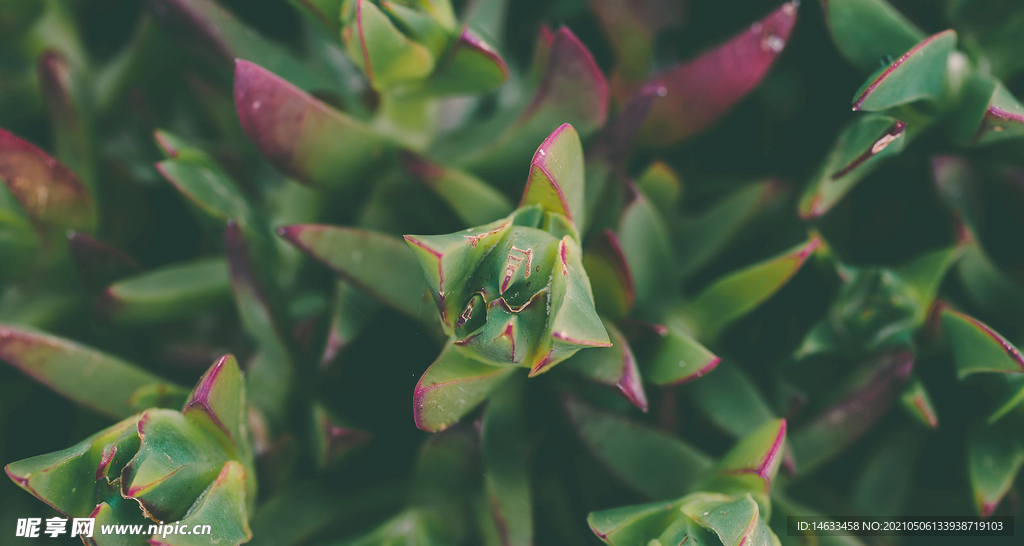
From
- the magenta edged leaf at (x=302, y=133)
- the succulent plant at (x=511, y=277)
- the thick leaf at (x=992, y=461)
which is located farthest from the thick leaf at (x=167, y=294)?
the thick leaf at (x=992, y=461)

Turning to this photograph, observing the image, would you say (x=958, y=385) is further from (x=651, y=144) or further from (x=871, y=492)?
(x=651, y=144)

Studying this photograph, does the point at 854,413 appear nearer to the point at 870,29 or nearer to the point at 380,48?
the point at 870,29

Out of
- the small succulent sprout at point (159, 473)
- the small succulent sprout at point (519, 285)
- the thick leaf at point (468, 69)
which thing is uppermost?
the thick leaf at point (468, 69)

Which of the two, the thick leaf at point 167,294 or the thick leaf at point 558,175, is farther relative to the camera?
the thick leaf at point 167,294

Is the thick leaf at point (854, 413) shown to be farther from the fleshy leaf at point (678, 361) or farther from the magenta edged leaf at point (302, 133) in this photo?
the magenta edged leaf at point (302, 133)

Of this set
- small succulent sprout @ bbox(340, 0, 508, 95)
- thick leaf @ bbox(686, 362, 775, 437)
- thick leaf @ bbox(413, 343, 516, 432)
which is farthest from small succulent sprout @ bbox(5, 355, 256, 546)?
thick leaf @ bbox(686, 362, 775, 437)

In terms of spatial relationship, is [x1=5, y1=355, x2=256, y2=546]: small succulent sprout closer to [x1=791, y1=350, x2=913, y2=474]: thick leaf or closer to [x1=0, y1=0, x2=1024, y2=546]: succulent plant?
[x1=0, y1=0, x2=1024, y2=546]: succulent plant
